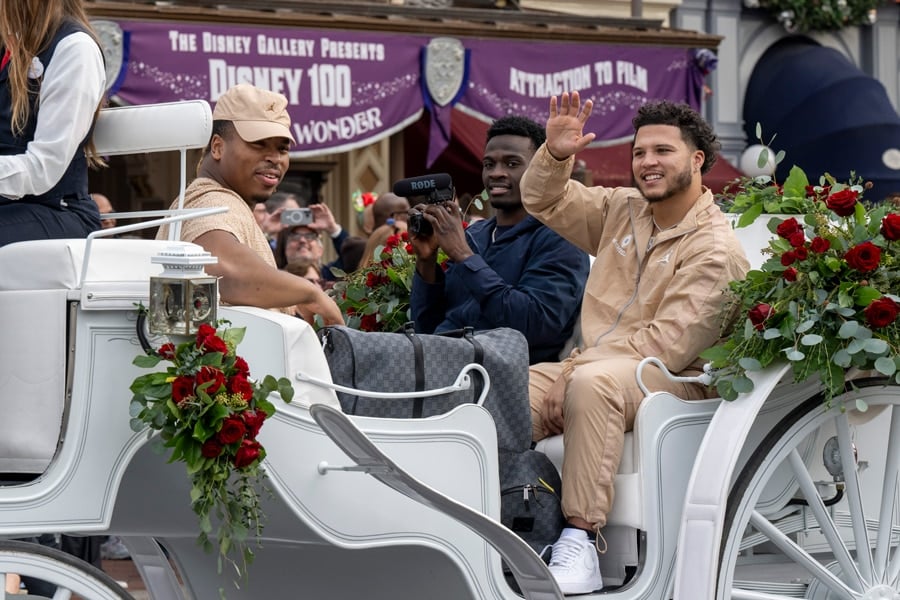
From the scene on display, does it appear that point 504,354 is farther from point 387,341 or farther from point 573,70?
point 573,70

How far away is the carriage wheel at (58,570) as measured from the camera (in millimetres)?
3408

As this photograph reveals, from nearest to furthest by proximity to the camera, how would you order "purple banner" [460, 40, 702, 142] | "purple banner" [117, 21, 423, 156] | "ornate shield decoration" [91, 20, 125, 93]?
"ornate shield decoration" [91, 20, 125, 93]
"purple banner" [117, 21, 423, 156]
"purple banner" [460, 40, 702, 142]

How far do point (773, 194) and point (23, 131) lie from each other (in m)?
2.41

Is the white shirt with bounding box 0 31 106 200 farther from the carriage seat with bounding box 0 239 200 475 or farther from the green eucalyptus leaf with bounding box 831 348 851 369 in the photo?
the green eucalyptus leaf with bounding box 831 348 851 369

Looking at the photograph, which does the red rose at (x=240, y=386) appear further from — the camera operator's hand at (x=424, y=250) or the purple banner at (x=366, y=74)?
the purple banner at (x=366, y=74)

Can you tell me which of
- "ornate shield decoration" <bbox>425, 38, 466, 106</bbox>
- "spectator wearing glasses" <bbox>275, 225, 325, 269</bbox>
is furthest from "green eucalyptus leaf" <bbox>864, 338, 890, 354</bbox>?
"ornate shield decoration" <bbox>425, 38, 466, 106</bbox>

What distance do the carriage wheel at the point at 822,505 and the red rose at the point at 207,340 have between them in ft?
5.68

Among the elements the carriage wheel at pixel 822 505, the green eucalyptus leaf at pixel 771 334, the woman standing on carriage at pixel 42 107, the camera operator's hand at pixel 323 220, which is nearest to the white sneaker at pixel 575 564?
the carriage wheel at pixel 822 505

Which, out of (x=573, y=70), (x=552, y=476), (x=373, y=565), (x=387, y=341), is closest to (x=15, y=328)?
(x=387, y=341)

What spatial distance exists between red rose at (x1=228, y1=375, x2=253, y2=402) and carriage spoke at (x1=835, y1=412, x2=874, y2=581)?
76.6 inches

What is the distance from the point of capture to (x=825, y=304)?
4422 millimetres

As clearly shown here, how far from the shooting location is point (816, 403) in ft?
15.1

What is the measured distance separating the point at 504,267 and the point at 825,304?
123cm

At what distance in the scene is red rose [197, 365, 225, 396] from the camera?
11.3 ft
